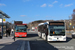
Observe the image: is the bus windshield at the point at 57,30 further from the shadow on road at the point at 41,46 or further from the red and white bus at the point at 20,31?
the red and white bus at the point at 20,31

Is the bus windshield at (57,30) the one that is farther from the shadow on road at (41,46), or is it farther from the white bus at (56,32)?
the shadow on road at (41,46)

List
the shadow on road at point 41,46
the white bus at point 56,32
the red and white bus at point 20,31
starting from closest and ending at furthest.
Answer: the shadow on road at point 41,46 < the white bus at point 56,32 < the red and white bus at point 20,31

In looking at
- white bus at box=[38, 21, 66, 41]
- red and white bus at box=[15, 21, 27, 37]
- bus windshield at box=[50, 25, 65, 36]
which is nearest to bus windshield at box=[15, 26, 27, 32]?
red and white bus at box=[15, 21, 27, 37]

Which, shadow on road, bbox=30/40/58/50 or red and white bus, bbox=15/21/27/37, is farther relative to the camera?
red and white bus, bbox=15/21/27/37

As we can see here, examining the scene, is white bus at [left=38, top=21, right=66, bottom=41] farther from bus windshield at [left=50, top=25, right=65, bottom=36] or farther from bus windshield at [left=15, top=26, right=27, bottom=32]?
bus windshield at [left=15, top=26, right=27, bottom=32]

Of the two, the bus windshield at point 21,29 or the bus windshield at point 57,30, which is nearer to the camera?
the bus windshield at point 57,30

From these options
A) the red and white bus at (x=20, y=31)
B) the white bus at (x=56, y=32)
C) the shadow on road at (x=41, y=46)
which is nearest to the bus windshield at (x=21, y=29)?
the red and white bus at (x=20, y=31)

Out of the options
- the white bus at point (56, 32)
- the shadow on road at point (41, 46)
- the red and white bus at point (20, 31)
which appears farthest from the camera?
the red and white bus at point (20, 31)

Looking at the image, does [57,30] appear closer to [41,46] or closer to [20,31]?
[41,46]

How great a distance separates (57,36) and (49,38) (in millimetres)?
1070

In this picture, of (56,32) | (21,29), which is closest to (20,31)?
(21,29)

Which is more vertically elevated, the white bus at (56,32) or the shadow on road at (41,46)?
the white bus at (56,32)

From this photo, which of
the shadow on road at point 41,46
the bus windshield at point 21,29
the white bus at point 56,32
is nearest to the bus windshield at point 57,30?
the white bus at point 56,32

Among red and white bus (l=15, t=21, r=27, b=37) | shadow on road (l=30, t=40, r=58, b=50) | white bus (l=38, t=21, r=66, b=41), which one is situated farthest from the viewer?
red and white bus (l=15, t=21, r=27, b=37)
